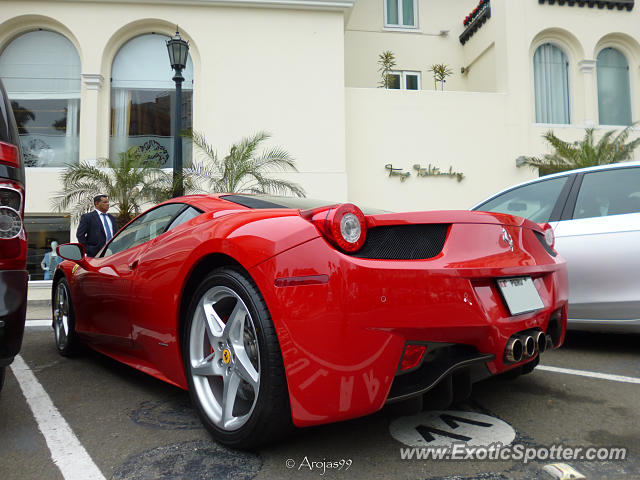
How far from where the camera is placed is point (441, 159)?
1413 cm

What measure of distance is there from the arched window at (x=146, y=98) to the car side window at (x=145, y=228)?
34.6ft

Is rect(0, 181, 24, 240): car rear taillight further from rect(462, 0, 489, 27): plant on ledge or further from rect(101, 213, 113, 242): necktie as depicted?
rect(462, 0, 489, 27): plant on ledge

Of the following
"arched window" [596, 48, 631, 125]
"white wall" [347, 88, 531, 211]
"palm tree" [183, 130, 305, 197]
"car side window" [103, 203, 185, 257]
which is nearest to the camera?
"car side window" [103, 203, 185, 257]

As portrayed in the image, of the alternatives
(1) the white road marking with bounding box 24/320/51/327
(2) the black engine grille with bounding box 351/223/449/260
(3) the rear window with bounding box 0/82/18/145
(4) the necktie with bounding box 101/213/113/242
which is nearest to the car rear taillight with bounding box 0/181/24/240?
(3) the rear window with bounding box 0/82/18/145

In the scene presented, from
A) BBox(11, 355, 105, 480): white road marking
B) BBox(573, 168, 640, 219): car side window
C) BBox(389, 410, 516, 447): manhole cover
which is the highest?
BBox(573, 168, 640, 219): car side window

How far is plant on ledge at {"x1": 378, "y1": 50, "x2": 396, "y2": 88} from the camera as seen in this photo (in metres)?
15.2

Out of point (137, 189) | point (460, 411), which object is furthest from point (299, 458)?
point (137, 189)

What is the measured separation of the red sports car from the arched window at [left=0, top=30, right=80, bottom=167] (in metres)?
12.9

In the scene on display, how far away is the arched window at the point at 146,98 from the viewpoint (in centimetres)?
1350

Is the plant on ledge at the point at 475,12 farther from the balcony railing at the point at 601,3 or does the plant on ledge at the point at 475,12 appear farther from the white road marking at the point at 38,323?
the white road marking at the point at 38,323

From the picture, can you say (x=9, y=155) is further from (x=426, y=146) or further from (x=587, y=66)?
(x=587, y=66)

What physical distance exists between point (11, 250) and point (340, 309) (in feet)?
5.07

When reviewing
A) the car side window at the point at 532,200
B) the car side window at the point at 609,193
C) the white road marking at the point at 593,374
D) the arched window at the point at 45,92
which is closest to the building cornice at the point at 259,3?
the arched window at the point at 45,92

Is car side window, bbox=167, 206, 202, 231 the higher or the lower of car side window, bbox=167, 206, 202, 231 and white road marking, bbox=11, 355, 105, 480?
the higher
